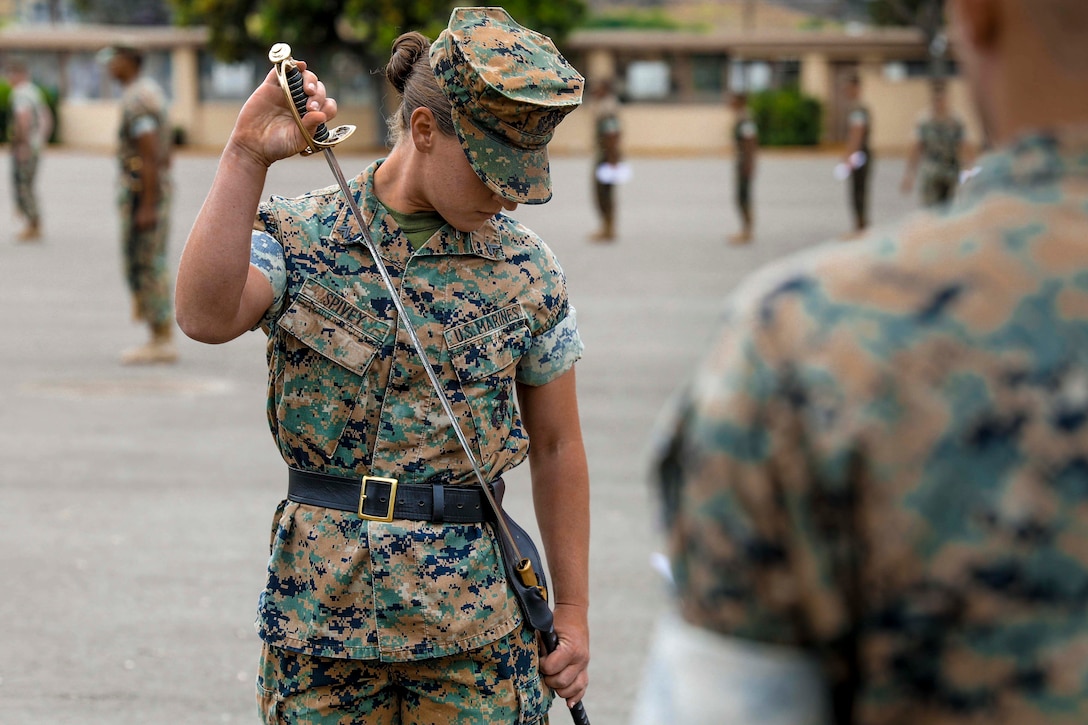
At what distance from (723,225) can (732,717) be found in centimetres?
1944

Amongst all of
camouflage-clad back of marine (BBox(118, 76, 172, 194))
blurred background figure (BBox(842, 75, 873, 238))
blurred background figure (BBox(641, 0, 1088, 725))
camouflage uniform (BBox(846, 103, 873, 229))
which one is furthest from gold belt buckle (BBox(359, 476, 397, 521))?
camouflage uniform (BBox(846, 103, 873, 229))

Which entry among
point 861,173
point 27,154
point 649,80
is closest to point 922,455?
point 27,154

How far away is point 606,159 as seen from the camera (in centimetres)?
1780

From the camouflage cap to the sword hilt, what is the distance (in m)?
0.21

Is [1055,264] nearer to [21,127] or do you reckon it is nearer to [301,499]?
[301,499]

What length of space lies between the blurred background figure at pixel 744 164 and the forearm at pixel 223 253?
51.3ft

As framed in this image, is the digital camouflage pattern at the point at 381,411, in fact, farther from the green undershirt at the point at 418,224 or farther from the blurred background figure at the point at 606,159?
the blurred background figure at the point at 606,159

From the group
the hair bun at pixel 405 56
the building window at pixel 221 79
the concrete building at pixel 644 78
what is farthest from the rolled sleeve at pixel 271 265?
the building window at pixel 221 79

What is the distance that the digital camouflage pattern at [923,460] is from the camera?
38.2 inches

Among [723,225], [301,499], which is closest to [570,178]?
[723,225]

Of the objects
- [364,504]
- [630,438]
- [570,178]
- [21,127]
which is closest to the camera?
[364,504]

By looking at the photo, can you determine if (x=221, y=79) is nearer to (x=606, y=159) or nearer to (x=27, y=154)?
(x=27, y=154)

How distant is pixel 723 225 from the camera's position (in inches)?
795

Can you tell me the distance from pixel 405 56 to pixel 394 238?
329mm
